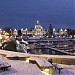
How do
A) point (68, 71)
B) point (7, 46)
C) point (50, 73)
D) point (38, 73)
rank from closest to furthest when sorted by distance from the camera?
point (38, 73)
point (50, 73)
point (68, 71)
point (7, 46)

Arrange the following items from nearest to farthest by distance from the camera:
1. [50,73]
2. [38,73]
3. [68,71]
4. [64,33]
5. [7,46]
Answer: [38,73] < [50,73] < [68,71] < [7,46] < [64,33]

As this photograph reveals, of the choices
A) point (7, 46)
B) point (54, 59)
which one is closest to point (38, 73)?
point (54, 59)

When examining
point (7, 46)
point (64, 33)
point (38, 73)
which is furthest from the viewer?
point (64, 33)

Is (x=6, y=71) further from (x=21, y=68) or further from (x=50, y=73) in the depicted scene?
(x=50, y=73)

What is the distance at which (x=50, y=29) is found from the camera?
67875mm

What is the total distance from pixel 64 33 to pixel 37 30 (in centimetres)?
786

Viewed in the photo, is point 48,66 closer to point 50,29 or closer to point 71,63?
point 71,63

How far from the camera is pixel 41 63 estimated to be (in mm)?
10141

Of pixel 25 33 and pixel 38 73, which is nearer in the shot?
pixel 38 73

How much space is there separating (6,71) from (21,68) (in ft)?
2.53

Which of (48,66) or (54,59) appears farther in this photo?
(54,59)

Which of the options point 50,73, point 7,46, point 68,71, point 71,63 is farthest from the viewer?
point 7,46

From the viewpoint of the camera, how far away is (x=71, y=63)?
45.5 ft

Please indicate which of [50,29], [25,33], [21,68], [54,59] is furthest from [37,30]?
[21,68]
